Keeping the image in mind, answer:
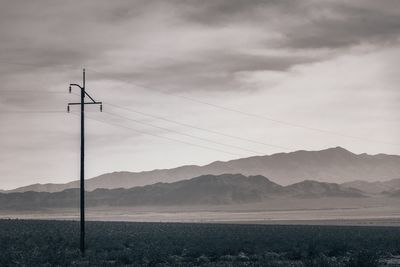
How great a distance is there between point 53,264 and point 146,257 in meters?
6.41

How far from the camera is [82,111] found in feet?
120

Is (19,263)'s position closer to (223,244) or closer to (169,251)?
(169,251)

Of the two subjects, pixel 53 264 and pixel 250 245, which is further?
pixel 250 245

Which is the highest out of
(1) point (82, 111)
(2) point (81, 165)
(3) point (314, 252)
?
(1) point (82, 111)

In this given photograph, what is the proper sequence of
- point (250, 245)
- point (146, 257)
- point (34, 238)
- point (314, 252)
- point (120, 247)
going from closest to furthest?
point (146, 257) < point (314, 252) < point (120, 247) < point (250, 245) < point (34, 238)

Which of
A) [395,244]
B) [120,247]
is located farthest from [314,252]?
[120,247]

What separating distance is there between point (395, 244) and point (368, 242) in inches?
89.7

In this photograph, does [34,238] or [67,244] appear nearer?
[67,244]

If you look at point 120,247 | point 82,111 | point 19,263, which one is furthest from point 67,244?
point 19,263

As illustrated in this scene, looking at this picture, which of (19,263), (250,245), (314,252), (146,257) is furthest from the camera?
(250,245)

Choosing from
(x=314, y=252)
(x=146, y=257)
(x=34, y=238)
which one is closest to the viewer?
(x=146, y=257)

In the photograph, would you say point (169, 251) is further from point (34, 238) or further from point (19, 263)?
point (34, 238)

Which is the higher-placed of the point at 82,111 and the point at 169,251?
the point at 82,111

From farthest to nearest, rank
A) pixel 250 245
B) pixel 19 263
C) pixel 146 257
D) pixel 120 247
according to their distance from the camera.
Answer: pixel 250 245 < pixel 120 247 < pixel 146 257 < pixel 19 263
